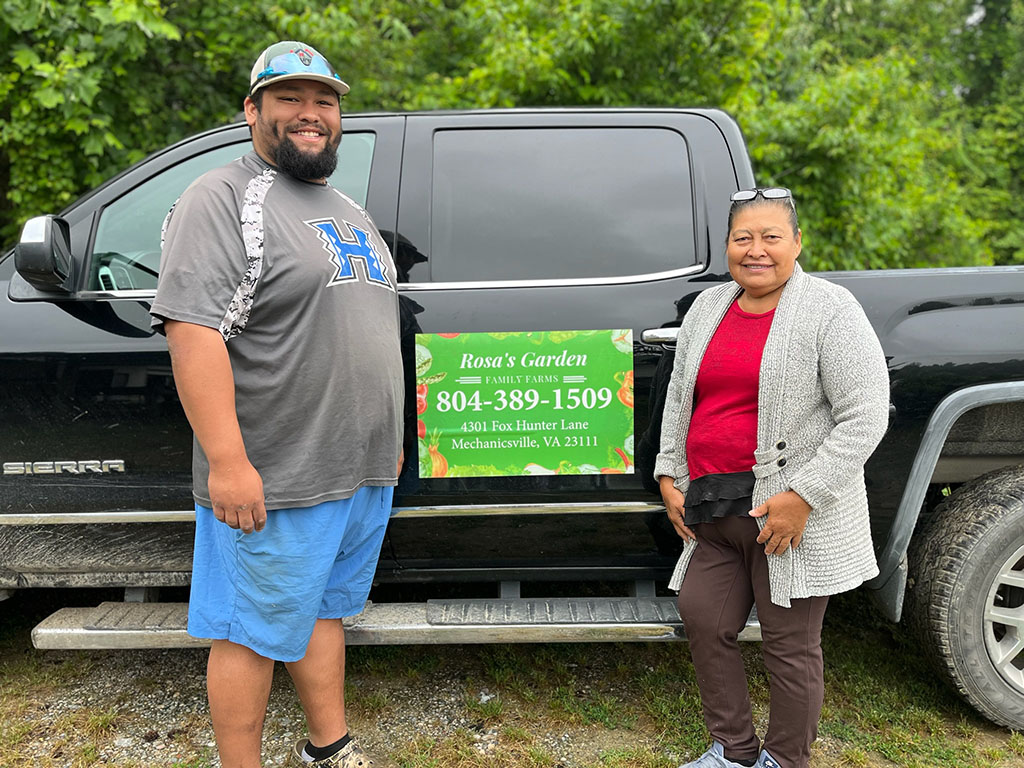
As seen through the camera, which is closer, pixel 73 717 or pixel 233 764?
pixel 233 764

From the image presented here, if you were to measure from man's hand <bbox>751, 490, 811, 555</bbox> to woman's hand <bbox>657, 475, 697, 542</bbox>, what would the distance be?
0.27m

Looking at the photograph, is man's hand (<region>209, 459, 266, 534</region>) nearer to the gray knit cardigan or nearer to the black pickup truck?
the black pickup truck

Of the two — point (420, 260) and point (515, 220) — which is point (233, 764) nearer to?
point (420, 260)

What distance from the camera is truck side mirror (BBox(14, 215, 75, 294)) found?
2.25m

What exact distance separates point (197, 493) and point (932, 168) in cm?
1102

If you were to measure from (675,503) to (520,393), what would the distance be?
22.5 inches

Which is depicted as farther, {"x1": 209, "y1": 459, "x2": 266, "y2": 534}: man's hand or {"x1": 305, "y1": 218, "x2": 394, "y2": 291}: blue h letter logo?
{"x1": 305, "y1": 218, "x2": 394, "y2": 291}: blue h letter logo

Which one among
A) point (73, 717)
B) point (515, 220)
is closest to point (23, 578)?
point (73, 717)

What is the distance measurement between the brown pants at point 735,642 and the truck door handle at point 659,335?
1.91 ft

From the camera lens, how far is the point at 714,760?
2.26m

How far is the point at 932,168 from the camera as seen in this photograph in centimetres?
1044

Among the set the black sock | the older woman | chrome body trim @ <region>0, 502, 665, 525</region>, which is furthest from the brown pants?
the black sock

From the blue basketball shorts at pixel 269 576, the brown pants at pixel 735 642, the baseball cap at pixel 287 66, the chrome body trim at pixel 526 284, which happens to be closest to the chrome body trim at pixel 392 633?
the brown pants at pixel 735 642

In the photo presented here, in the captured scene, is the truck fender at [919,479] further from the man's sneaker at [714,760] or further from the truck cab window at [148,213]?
the truck cab window at [148,213]
